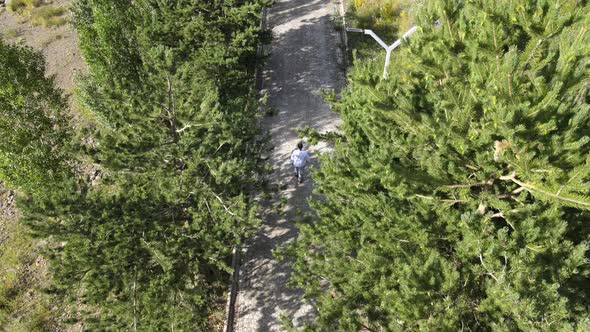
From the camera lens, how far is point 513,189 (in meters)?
5.77

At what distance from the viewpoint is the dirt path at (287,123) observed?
33.6 feet

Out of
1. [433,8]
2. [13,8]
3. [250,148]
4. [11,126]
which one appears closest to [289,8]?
[250,148]

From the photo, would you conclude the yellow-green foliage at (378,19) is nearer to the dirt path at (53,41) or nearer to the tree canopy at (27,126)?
the tree canopy at (27,126)

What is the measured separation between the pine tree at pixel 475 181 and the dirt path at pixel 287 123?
2376 mm

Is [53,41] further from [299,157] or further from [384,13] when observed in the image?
[299,157]

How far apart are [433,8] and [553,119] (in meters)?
2.32

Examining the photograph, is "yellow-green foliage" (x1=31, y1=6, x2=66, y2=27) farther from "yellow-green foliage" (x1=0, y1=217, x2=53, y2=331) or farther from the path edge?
the path edge

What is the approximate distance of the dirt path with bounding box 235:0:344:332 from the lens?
10234 mm

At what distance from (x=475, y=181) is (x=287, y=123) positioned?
32.5 feet

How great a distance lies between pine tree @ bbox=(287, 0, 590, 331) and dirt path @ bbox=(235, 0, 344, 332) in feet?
7.79

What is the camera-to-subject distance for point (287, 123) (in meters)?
15.0

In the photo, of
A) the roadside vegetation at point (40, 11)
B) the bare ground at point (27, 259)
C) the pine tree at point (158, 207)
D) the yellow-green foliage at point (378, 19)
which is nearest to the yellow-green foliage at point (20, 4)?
the roadside vegetation at point (40, 11)

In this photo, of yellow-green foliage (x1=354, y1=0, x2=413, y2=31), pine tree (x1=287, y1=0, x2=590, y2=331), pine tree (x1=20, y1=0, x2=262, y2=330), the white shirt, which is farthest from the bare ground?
yellow-green foliage (x1=354, y1=0, x2=413, y2=31)

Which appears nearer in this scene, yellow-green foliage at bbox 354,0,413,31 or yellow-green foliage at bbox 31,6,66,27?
yellow-green foliage at bbox 354,0,413,31
